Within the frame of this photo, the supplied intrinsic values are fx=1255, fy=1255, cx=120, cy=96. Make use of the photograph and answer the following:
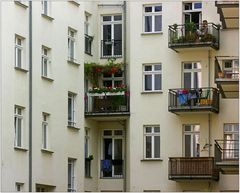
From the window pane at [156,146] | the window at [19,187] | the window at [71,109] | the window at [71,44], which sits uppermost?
the window at [71,44]

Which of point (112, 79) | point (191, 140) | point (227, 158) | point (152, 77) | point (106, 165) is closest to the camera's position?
point (227, 158)

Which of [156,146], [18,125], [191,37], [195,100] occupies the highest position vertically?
[191,37]

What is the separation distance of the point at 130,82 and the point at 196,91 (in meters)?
3.24

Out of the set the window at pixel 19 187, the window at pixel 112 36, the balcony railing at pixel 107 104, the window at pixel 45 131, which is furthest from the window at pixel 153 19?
the window at pixel 19 187

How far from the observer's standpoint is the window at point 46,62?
48.8 meters

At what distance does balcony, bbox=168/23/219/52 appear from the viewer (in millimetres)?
51750

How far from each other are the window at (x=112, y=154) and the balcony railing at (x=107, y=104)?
183 centimetres

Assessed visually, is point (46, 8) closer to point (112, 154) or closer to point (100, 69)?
point (100, 69)

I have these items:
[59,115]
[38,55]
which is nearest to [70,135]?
[59,115]

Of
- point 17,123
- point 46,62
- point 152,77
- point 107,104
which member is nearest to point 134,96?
point 152,77

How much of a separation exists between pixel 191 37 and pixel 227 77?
6061 millimetres

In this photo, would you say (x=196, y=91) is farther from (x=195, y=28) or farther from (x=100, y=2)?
(x=100, y=2)

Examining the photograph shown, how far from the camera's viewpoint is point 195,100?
51906mm

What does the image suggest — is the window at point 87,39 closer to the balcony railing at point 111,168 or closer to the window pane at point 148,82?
the window pane at point 148,82
